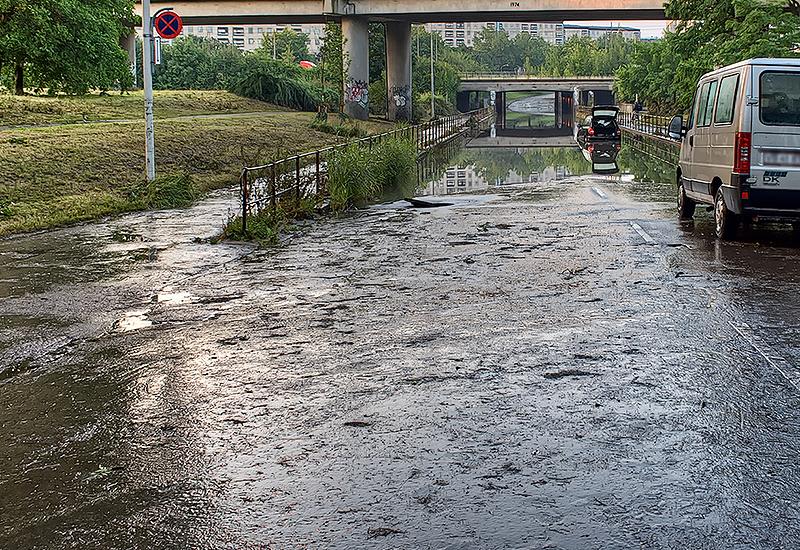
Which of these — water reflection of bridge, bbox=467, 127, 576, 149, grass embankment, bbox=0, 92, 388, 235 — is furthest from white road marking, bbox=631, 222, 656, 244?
water reflection of bridge, bbox=467, 127, 576, 149

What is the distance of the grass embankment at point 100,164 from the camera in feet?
60.7

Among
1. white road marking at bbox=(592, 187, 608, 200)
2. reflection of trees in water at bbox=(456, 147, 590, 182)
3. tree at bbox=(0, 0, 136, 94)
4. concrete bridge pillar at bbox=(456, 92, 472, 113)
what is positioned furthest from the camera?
concrete bridge pillar at bbox=(456, 92, 472, 113)

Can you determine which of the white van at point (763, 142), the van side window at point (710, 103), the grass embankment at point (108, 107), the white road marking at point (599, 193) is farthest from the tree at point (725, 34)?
the grass embankment at point (108, 107)

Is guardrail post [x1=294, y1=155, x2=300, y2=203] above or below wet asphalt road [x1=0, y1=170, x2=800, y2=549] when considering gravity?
above

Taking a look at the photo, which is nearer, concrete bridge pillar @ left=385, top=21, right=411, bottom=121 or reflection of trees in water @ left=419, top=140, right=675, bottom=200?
reflection of trees in water @ left=419, top=140, right=675, bottom=200

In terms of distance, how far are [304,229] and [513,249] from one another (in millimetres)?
4390

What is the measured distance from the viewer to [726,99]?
14.1 metres

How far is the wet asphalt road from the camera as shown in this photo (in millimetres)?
4750

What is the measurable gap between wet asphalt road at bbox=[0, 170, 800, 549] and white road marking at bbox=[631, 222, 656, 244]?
1.59 meters

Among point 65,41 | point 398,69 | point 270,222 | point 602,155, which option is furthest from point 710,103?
point 398,69

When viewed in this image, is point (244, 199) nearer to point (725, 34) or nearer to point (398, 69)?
point (725, 34)

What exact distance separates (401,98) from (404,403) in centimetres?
6190

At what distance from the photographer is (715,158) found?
47.5 ft

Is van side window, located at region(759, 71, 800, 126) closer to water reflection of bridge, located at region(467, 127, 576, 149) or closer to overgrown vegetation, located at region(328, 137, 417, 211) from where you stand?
overgrown vegetation, located at region(328, 137, 417, 211)
